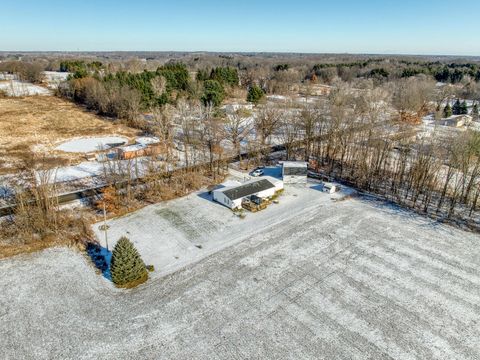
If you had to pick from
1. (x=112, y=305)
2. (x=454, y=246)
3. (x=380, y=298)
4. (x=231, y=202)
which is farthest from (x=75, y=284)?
(x=454, y=246)

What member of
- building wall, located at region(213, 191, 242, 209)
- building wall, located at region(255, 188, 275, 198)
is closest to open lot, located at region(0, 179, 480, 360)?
building wall, located at region(213, 191, 242, 209)

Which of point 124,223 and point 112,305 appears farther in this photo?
point 124,223

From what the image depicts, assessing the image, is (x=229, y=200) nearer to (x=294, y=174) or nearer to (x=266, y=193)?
(x=266, y=193)

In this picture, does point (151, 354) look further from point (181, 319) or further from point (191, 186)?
point (191, 186)

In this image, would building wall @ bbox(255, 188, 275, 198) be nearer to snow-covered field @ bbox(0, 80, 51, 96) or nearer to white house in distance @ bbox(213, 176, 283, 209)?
white house in distance @ bbox(213, 176, 283, 209)


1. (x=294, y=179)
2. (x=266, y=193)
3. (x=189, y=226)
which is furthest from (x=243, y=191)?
(x=294, y=179)

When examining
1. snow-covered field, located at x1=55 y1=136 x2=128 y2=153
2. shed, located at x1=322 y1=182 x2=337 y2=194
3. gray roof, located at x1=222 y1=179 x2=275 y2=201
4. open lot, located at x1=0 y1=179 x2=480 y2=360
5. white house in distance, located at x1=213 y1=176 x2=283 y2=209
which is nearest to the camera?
open lot, located at x1=0 y1=179 x2=480 y2=360
